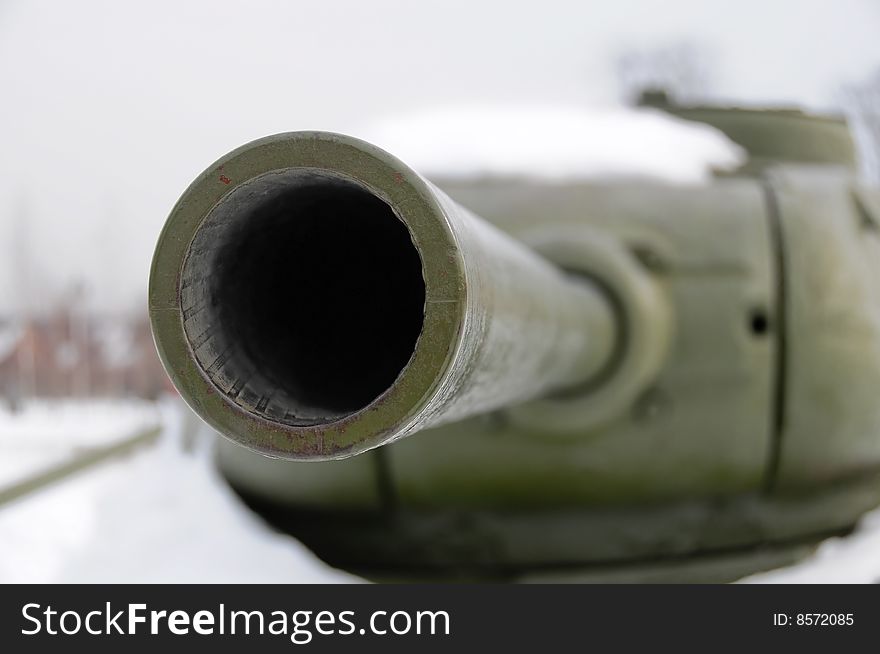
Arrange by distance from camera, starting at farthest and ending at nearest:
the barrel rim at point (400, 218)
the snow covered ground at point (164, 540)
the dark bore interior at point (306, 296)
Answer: the snow covered ground at point (164, 540) < the dark bore interior at point (306, 296) < the barrel rim at point (400, 218)

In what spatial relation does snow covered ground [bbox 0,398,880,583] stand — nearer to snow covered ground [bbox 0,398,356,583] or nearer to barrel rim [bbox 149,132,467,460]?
snow covered ground [bbox 0,398,356,583]

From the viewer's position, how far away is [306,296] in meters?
1.33

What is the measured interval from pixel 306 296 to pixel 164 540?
186 cm

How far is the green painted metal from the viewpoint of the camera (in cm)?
254

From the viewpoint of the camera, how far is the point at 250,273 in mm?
1155

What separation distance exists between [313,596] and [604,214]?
1.31 m

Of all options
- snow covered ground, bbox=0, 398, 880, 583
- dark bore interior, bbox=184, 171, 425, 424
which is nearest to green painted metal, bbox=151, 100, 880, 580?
snow covered ground, bbox=0, 398, 880, 583

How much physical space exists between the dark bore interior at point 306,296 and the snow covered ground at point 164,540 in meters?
1.46

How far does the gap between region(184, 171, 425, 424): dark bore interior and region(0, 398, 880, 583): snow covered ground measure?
1.46 m

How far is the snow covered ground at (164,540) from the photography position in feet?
8.77

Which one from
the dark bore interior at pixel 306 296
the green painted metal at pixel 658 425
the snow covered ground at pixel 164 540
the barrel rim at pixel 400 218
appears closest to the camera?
the barrel rim at pixel 400 218

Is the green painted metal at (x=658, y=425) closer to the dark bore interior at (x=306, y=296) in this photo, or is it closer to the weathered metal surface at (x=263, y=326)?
the dark bore interior at (x=306, y=296)

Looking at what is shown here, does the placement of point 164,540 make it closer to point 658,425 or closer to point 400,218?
point 658,425

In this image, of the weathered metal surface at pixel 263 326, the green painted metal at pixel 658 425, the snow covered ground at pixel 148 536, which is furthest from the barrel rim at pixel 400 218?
the snow covered ground at pixel 148 536
